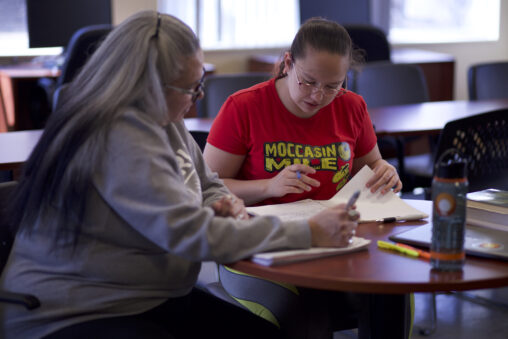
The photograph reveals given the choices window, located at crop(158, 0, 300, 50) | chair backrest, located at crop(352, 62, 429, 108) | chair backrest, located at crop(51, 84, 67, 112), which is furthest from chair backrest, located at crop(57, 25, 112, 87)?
window, located at crop(158, 0, 300, 50)

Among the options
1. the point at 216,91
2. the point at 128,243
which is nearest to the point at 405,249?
the point at 128,243

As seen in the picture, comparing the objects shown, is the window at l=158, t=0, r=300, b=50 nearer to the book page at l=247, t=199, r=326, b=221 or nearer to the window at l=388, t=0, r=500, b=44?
the window at l=388, t=0, r=500, b=44

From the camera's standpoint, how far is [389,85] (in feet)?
12.7

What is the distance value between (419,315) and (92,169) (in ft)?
6.44

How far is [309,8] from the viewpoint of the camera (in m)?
5.37

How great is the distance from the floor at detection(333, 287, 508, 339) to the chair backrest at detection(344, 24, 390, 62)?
6.58 ft

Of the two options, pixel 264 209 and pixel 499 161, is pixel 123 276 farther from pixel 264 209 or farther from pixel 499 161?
pixel 499 161

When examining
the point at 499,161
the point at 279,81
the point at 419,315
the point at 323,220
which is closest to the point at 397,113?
the point at 499,161

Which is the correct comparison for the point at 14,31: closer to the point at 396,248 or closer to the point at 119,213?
the point at 119,213

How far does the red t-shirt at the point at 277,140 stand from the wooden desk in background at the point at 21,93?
9.90ft

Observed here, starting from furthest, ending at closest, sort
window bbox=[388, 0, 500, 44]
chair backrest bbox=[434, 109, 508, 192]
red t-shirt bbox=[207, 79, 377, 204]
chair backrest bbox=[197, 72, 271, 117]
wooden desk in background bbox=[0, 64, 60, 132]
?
window bbox=[388, 0, 500, 44] < wooden desk in background bbox=[0, 64, 60, 132] < chair backrest bbox=[197, 72, 271, 117] < chair backrest bbox=[434, 109, 508, 192] < red t-shirt bbox=[207, 79, 377, 204]

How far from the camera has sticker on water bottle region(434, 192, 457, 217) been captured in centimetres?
120

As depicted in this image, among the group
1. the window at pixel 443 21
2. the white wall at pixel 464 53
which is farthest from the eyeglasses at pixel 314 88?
the window at pixel 443 21

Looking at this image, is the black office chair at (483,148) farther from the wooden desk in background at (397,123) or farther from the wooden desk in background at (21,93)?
the wooden desk in background at (21,93)
